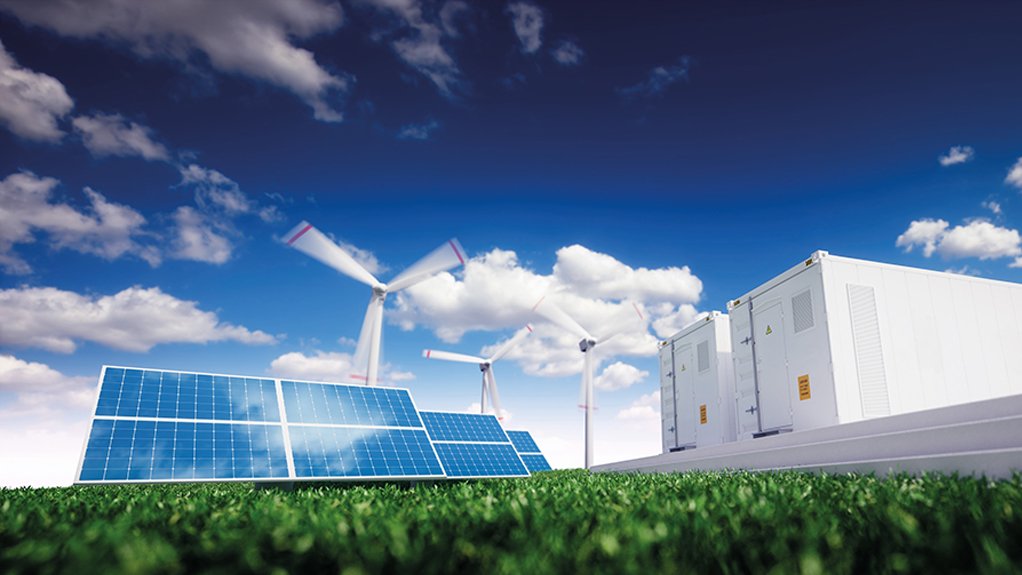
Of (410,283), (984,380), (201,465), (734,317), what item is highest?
(410,283)

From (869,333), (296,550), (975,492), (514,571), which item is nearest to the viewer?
(514,571)

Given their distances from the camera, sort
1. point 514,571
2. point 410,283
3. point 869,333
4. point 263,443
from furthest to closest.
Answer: point 410,283
point 869,333
point 263,443
point 514,571

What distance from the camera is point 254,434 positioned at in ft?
42.8

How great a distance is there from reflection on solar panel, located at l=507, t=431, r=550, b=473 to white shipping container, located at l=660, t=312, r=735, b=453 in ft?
20.9

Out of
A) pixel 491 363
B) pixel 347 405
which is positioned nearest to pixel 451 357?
pixel 491 363

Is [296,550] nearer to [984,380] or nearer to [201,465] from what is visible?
[201,465]

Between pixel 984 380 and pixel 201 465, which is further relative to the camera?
pixel 984 380

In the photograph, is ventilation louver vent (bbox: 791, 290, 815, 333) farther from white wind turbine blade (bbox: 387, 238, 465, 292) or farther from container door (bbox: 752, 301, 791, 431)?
white wind turbine blade (bbox: 387, 238, 465, 292)

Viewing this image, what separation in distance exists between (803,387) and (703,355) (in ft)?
22.4

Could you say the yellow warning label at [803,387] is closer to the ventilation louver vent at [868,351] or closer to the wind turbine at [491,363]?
the ventilation louver vent at [868,351]

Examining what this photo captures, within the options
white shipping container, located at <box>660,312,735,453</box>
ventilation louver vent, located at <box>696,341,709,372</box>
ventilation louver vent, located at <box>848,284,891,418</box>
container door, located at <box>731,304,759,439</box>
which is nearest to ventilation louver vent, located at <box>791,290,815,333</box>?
ventilation louver vent, located at <box>848,284,891,418</box>

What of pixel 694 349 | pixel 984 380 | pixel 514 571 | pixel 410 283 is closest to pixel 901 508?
pixel 514 571

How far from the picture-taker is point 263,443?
12.8 m

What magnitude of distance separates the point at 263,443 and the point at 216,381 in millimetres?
2905
